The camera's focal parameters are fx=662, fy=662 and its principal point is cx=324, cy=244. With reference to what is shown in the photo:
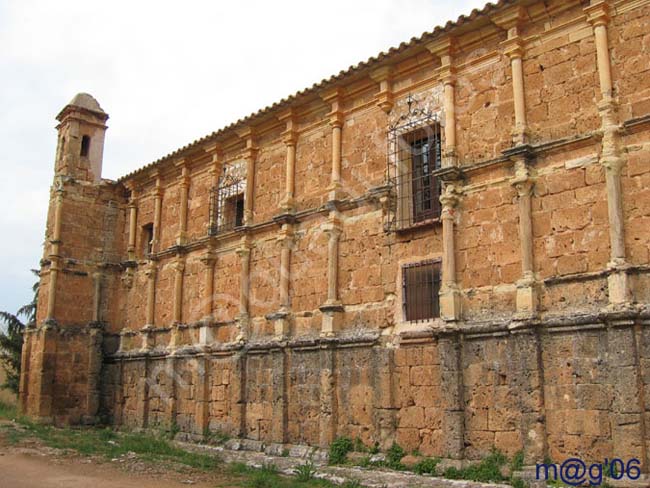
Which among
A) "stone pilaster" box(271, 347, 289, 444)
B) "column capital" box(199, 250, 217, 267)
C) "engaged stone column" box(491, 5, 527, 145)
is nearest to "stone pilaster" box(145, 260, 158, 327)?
"column capital" box(199, 250, 217, 267)

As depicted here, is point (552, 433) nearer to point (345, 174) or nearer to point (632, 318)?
point (632, 318)

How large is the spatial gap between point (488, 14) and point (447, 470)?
7.29 meters

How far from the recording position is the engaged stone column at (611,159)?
29.1 feet

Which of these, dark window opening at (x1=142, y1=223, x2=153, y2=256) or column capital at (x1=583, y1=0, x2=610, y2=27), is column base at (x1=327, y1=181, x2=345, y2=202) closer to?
column capital at (x1=583, y1=0, x2=610, y2=27)

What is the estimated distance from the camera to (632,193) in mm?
9148

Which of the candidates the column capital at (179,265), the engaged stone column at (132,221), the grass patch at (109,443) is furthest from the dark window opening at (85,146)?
the grass patch at (109,443)

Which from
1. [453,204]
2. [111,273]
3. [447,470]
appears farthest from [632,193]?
[111,273]

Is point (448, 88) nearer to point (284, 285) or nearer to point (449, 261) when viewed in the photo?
point (449, 261)

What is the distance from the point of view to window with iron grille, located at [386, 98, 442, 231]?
12023 millimetres

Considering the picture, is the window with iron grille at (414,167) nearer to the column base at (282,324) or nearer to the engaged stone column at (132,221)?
the column base at (282,324)

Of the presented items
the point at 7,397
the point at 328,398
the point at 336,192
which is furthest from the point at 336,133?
the point at 7,397

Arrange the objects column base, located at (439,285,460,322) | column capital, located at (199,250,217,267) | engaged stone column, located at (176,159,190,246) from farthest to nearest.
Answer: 1. engaged stone column, located at (176,159,190,246)
2. column capital, located at (199,250,217,267)
3. column base, located at (439,285,460,322)

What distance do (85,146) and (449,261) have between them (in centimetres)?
1394

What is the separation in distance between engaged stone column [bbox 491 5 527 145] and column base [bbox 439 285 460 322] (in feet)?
8.34
